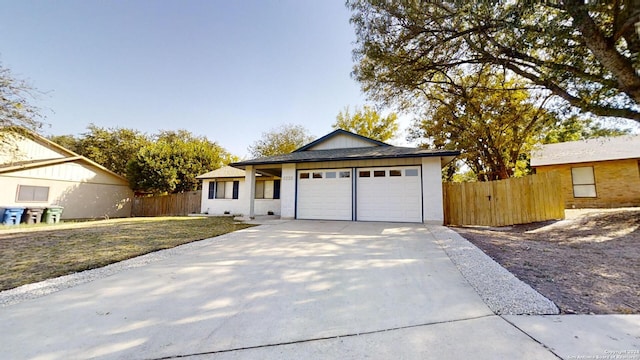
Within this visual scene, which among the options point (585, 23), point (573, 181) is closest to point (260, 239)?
point (585, 23)

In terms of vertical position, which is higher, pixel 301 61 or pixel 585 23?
pixel 301 61

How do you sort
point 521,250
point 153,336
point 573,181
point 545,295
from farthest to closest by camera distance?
point 573,181
point 521,250
point 545,295
point 153,336

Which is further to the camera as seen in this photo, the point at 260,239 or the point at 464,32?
the point at 464,32

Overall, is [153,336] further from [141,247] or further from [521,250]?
[521,250]

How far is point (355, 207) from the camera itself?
32.6 ft

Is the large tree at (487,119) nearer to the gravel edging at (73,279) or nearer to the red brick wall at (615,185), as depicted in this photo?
the red brick wall at (615,185)

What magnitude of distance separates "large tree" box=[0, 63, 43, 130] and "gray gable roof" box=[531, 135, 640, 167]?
2309cm

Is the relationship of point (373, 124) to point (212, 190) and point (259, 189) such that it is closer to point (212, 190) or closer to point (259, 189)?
point (259, 189)

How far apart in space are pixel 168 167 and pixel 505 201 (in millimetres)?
19227

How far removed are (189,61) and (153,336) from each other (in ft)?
40.2

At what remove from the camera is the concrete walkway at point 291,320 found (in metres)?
1.84

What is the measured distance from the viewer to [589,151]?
13898 mm

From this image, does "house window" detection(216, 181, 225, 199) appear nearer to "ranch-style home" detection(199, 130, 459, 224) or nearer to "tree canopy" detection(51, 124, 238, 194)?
"tree canopy" detection(51, 124, 238, 194)

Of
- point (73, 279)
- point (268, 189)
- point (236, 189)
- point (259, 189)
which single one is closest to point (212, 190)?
point (236, 189)
